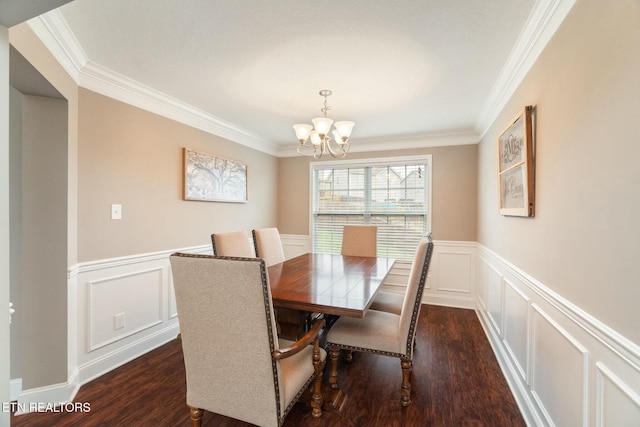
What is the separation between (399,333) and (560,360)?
2.54ft

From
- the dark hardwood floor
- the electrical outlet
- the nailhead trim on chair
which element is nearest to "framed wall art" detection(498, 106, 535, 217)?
the nailhead trim on chair

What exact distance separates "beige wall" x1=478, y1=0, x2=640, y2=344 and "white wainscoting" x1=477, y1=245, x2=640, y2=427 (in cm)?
8

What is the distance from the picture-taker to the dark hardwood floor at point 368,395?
5.51 feet

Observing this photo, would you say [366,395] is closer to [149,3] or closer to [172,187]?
[172,187]

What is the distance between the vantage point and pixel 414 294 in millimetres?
1700

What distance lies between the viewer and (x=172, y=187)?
109 inches

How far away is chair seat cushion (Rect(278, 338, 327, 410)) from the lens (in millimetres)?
1324

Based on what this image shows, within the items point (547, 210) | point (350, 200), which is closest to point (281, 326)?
point (547, 210)

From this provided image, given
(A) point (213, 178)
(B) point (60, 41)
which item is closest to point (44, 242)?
(B) point (60, 41)

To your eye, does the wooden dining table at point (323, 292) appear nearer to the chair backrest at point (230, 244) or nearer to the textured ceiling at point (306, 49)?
the chair backrest at point (230, 244)

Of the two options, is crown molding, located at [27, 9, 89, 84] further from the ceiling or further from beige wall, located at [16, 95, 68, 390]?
beige wall, located at [16, 95, 68, 390]

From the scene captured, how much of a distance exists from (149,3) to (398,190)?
344 centimetres

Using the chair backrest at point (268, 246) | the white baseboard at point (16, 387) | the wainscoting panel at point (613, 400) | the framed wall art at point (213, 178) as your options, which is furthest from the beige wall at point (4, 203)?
the framed wall art at point (213, 178)

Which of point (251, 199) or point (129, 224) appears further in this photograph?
point (251, 199)
